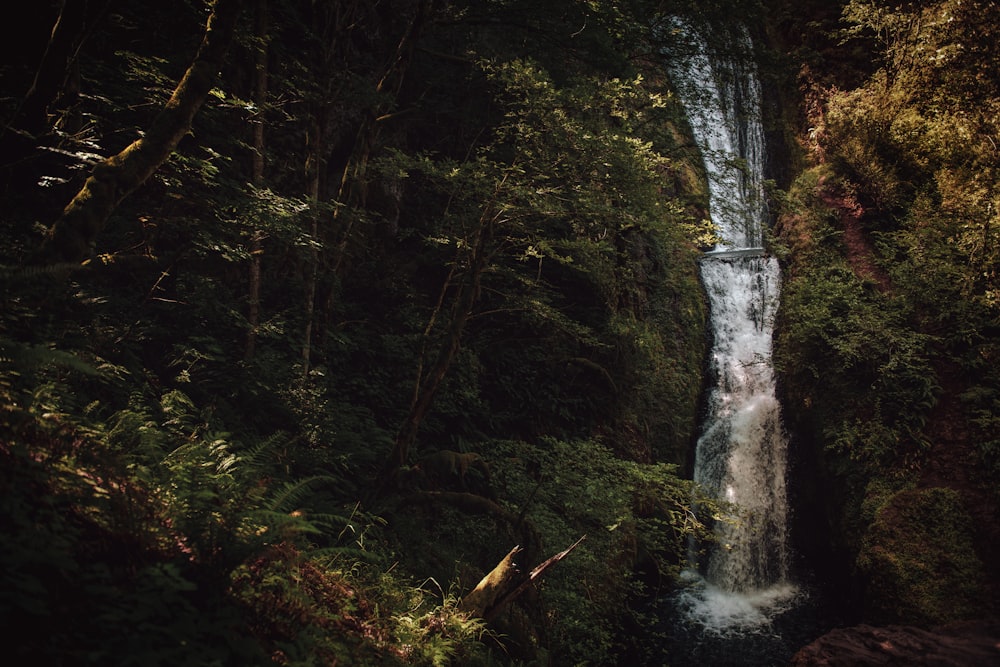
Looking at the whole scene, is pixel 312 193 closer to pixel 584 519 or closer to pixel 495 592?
pixel 495 592

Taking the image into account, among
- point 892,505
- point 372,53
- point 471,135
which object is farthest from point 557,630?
point 372,53

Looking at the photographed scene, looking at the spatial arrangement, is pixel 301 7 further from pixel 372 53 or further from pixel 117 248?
pixel 117 248

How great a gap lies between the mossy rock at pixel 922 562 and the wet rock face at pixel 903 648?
0.69 m

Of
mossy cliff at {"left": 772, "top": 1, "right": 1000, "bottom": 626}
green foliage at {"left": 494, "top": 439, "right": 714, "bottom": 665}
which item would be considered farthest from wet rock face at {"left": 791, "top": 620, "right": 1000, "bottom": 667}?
green foliage at {"left": 494, "top": 439, "right": 714, "bottom": 665}

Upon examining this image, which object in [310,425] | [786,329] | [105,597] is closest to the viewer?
[105,597]

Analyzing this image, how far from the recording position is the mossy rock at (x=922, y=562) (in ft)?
26.1

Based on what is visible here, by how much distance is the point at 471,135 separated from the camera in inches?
403

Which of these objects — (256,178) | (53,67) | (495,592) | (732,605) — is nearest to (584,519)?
(495,592)

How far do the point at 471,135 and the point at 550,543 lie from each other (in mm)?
8003

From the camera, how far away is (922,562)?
8.35 m

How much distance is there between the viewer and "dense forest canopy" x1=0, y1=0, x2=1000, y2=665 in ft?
8.93

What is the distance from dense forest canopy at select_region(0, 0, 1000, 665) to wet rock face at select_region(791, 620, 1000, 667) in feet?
4.59

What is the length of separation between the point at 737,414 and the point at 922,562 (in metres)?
5.64

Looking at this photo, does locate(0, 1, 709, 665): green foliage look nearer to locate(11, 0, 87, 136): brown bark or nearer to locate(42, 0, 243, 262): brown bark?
locate(11, 0, 87, 136): brown bark
